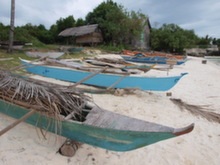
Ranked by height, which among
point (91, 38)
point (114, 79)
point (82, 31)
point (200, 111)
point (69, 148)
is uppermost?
point (82, 31)

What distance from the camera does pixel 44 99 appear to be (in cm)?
220

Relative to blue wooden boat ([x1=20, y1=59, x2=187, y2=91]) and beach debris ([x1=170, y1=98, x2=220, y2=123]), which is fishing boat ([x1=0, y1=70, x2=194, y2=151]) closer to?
blue wooden boat ([x1=20, y1=59, x2=187, y2=91])

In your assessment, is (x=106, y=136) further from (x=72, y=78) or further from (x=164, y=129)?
(x=72, y=78)

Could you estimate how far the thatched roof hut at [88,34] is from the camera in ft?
65.1

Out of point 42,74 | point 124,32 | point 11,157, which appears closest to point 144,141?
point 11,157

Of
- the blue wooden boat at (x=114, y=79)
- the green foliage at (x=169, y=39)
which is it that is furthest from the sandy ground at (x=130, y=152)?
the green foliage at (x=169, y=39)

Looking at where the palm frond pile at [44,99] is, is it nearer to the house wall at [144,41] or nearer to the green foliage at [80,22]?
the house wall at [144,41]

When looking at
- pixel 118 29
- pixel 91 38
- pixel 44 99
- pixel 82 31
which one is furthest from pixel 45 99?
pixel 82 31

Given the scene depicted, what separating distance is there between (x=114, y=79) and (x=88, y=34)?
17.6m

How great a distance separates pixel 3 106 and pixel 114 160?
220 centimetres

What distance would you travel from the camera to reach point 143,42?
25.1 m

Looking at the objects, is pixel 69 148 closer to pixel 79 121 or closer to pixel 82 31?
pixel 79 121

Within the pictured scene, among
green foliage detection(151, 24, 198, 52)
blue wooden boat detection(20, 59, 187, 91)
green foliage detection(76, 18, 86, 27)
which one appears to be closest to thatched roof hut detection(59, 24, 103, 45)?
green foliage detection(76, 18, 86, 27)

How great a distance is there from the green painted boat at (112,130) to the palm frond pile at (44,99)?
0.12 meters
